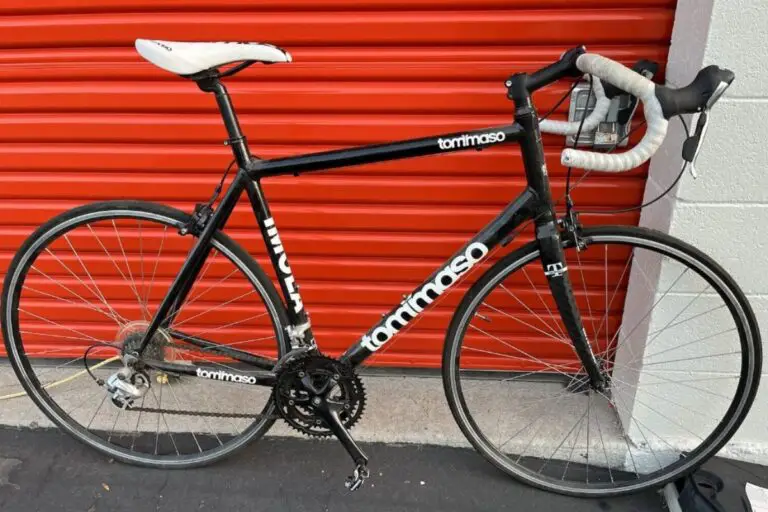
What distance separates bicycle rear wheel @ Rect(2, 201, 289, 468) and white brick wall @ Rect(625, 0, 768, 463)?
1.87 metres

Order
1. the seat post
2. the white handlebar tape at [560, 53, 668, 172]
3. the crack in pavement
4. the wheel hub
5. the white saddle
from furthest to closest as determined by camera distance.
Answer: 1. the crack in pavement
2. the wheel hub
3. the seat post
4. the white saddle
5. the white handlebar tape at [560, 53, 668, 172]

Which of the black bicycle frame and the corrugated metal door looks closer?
the black bicycle frame

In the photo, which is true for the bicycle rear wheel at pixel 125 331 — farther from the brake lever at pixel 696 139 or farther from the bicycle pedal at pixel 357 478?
the brake lever at pixel 696 139

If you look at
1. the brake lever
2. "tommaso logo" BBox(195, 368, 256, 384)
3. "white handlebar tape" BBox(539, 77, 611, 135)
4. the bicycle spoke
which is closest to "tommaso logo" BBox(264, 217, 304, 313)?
"tommaso logo" BBox(195, 368, 256, 384)

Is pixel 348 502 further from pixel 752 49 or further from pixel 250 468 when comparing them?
pixel 752 49

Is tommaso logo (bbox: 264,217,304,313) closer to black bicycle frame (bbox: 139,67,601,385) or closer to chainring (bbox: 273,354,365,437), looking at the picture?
black bicycle frame (bbox: 139,67,601,385)

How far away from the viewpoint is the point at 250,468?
2713 millimetres

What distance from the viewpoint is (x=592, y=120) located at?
2125 millimetres

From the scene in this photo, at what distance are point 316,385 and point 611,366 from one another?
1488 mm

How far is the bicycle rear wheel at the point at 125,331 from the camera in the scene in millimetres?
2725

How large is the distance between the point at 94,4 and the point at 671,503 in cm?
315

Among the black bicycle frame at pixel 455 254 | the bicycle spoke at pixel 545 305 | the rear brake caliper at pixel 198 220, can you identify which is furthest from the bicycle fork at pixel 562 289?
the rear brake caliper at pixel 198 220

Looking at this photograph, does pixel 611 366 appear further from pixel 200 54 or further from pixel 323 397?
pixel 200 54

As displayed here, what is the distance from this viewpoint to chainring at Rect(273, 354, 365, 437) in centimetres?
232
